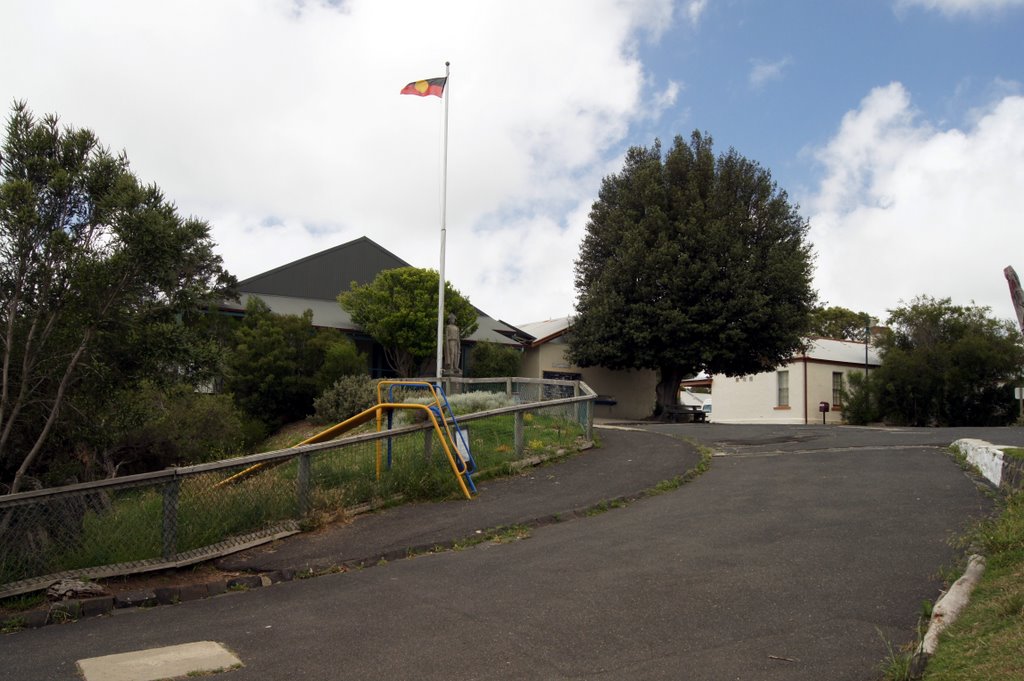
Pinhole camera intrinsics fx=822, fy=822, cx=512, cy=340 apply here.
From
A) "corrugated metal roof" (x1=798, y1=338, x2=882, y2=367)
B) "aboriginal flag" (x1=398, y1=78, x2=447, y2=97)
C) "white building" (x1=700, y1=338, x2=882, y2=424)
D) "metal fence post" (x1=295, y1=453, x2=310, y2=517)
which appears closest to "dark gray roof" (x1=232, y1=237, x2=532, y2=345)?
"aboriginal flag" (x1=398, y1=78, x2=447, y2=97)

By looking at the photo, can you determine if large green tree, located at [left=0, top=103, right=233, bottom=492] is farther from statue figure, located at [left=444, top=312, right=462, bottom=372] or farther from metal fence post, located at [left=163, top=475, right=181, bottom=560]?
statue figure, located at [left=444, top=312, right=462, bottom=372]

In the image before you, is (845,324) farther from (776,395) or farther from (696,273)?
(696,273)

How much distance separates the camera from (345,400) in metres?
24.5

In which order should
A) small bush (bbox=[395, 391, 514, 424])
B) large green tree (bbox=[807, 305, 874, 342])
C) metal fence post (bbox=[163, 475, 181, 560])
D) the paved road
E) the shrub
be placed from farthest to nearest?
1. large green tree (bbox=[807, 305, 874, 342])
2. small bush (bbox=[395, 391, 514, 424])
3. the shrub
4. metal fence post (bbox=[163, 475, 181, 560])
5. the paved road

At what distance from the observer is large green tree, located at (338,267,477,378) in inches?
1281

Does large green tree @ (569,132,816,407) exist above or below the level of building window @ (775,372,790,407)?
above

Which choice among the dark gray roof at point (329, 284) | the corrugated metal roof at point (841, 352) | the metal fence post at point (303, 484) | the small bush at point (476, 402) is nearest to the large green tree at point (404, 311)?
the dark gray roof at point (329, 284)

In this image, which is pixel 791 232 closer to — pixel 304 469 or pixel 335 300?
pixel 335 300

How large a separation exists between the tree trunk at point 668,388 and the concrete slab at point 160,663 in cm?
3015

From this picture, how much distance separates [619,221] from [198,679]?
98.1 feet

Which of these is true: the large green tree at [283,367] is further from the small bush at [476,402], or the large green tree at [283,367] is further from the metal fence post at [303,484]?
the metal fence post at [303,484]

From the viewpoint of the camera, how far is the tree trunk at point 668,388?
35125 mm

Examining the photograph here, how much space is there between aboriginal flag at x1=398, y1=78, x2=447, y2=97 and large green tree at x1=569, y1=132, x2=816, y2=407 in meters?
10.1

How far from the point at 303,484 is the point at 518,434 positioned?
13.9 ft
